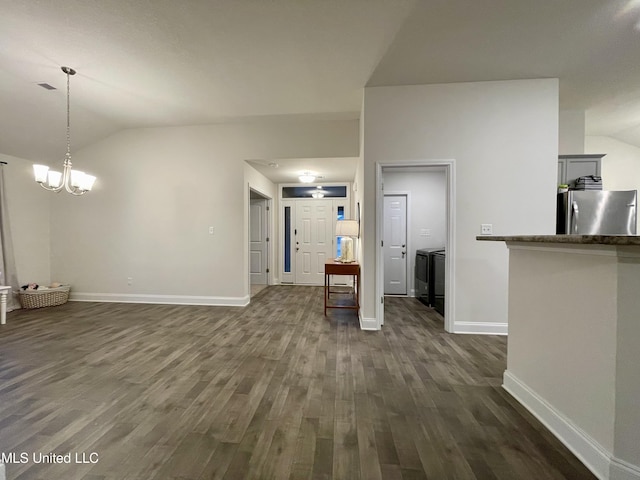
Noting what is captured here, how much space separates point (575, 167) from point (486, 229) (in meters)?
1.68

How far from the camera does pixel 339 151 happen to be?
4.15m

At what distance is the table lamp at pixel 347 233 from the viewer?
3.96 metres

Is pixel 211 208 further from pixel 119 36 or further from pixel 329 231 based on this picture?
pixel 329 231

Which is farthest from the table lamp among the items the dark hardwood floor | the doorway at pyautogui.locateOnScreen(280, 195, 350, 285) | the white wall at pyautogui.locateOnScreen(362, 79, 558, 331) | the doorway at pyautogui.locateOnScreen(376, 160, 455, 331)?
the doorway at pyautogui.locateOnScreen(280, 195, 350, 285)

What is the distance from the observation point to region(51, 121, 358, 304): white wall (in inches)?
168

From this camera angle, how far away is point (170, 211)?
440cm

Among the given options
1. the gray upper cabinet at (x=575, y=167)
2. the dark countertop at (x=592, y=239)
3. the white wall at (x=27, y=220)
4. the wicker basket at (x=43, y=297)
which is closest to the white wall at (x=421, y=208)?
the gray upper cabinet at (x=575, y=167)

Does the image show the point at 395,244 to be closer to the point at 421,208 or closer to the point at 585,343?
the point at 421,208

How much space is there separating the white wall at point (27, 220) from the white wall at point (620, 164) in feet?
32.9

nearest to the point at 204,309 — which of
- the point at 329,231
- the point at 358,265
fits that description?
the point at 358,265

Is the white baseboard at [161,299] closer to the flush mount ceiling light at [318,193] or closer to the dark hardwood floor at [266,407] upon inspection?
the dark hardwood floor at [266,407]

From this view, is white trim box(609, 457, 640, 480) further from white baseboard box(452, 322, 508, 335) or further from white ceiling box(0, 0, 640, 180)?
white ceiling box(0, 0, 640, 180)

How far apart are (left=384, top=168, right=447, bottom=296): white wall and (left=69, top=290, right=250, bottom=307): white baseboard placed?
11.1 feet

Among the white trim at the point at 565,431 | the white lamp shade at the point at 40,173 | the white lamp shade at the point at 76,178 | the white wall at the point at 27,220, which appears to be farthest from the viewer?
the white wall at the point at 27,220
